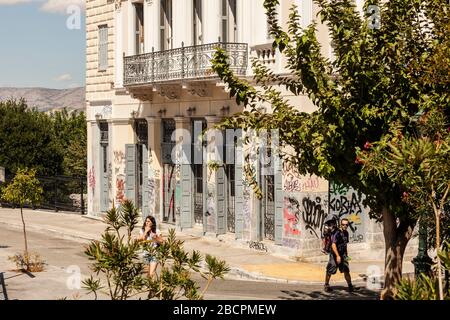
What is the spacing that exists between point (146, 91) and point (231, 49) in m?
6.05

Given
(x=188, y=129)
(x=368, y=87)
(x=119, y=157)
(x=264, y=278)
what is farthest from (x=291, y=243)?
(x=119, y=157)

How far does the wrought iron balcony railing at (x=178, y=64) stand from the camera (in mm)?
26500

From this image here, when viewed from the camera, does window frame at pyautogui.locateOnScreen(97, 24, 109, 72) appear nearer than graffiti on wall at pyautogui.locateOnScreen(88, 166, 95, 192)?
Yes

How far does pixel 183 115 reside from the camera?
98.8ft

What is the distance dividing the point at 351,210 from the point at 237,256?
3319mm

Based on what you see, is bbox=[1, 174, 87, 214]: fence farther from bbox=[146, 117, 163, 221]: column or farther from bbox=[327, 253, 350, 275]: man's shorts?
bbox=[327, 253, 350, 275]: man's shorts

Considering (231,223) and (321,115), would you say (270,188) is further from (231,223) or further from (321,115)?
(321,115)

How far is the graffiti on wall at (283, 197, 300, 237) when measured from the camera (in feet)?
80.9

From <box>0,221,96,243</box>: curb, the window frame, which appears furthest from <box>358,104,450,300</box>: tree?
the window frame

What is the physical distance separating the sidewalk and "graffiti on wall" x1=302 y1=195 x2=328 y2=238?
1041mm

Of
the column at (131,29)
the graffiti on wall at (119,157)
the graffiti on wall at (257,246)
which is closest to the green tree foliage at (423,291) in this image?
the graffiti on wall at (257,246)

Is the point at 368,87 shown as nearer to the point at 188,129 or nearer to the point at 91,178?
the point at 188,129

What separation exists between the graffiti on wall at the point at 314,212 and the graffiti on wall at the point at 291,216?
0.66 feet
